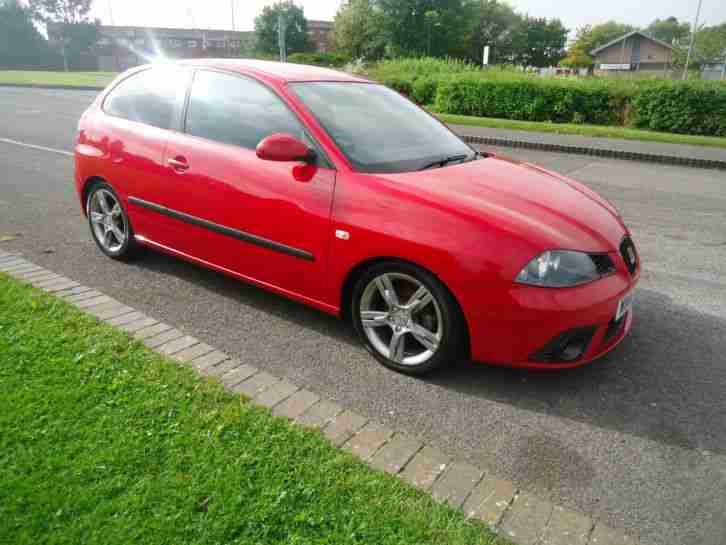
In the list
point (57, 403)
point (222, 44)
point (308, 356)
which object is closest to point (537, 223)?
point (308, 356)

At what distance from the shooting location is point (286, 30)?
7138 cm

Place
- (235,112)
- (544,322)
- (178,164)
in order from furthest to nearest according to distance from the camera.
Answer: (178,164) < (235,112) < (544,322)

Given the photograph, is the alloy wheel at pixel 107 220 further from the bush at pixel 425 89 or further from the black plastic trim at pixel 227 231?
the bush at pixel 425 89

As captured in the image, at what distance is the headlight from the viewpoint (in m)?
2.82

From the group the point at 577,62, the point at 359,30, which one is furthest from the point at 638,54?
the point at 359,30

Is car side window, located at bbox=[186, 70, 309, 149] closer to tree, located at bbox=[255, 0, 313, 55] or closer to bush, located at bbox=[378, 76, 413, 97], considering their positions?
bush, located at bbox=[378, 76, 413, 97]

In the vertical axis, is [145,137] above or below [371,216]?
above

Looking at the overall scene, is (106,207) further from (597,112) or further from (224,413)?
(597,112)

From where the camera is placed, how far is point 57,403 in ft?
8.74

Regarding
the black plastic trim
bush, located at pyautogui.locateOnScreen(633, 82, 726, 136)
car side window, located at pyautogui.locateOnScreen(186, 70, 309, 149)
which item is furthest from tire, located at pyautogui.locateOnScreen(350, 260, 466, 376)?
bush, located at pyautogui.locateOnScreen(633, 82, 726, 136)

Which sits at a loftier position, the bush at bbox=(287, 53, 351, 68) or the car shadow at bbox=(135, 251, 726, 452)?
the bush at bbox=(287, 53, 351, 68)

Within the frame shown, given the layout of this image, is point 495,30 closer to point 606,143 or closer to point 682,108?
point 682,108

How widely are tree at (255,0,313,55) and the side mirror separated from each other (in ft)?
234

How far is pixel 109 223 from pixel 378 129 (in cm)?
253
